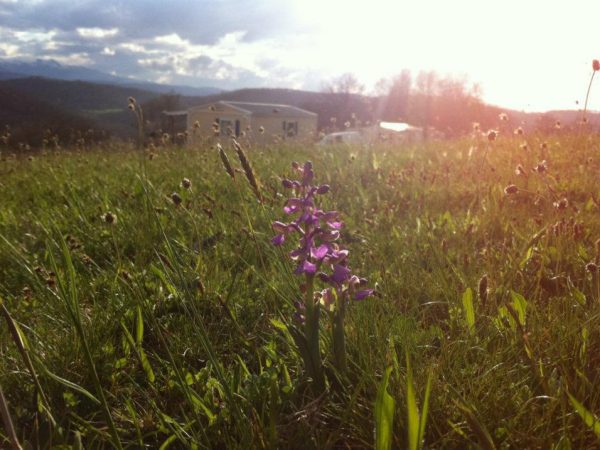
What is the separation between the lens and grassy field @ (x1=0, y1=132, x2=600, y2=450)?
3.79 feet

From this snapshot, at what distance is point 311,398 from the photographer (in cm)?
135

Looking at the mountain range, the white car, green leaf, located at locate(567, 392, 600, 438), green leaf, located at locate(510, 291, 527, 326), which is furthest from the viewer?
the mountain range

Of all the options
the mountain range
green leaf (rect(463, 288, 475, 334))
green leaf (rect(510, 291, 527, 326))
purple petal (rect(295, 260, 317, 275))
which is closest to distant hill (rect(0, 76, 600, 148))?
the mountain range

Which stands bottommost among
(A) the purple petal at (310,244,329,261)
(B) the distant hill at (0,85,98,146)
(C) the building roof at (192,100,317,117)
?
(B) the distant hill at (0,85,98,146)

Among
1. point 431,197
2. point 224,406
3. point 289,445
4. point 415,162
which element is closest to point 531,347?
point 289,445

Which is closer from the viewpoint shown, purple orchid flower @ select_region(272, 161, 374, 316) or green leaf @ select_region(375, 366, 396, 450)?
green leaf @ select_region(375, 366, 396, 450)

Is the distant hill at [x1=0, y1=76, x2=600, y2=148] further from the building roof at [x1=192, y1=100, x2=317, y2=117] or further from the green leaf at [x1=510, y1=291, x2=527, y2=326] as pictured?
the building roof at [x1=192, y1=100, x2=317, y2=117]

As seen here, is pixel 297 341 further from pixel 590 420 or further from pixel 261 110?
pixel 261 110

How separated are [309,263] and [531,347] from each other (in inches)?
30.1

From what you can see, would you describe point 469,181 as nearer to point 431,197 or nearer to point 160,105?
point 431,197

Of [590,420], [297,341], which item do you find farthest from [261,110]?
[590,420]

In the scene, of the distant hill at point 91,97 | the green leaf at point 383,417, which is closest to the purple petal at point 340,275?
the green leaf at point 383,417

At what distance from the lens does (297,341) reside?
4.40 feet

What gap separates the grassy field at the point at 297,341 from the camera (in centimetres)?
116
